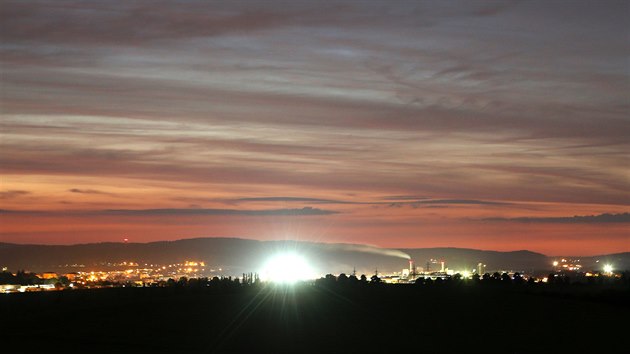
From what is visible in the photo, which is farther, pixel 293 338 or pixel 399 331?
pixel 399 331

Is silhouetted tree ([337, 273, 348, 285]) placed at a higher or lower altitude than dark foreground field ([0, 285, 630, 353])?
higher

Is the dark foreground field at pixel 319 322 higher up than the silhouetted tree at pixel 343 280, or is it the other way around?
the silhouetted tree at pixel 343 280

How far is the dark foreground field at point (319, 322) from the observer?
3422cm

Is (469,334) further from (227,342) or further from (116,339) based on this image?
(116,339)

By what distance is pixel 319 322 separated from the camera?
43375 mm

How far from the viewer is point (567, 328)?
4059cm

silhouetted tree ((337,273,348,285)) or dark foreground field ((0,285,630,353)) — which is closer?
dark foreground field ((0,285,630,353))

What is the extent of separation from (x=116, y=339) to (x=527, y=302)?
Answer: 92.5ft

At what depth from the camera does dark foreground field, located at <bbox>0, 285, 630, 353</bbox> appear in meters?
34.2

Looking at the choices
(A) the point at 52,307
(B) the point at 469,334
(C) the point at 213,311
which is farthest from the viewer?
(A) the point at 52,307

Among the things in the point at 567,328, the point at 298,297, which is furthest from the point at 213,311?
the point at 567,328

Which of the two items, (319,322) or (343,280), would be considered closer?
(319,322)

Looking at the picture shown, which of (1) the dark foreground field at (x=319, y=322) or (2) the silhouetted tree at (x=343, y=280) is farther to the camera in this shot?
(2) the silhouetted tree at (x=343, y=280)

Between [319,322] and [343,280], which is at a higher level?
[343,280]
